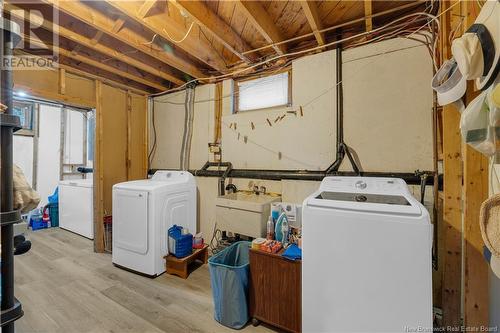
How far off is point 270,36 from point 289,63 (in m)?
0.46

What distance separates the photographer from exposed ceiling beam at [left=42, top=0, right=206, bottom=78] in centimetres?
169

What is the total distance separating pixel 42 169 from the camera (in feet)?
15.1

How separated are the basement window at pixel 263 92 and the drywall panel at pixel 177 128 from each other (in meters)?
0.39

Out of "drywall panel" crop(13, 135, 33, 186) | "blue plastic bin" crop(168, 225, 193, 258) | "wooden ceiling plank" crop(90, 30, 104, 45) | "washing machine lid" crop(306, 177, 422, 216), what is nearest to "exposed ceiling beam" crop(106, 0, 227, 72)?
"wooden ceiling plank" crop(90, 30, 104, 45)

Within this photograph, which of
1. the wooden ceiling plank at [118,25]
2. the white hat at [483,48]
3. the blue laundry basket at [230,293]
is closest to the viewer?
the white hat at [483,48]

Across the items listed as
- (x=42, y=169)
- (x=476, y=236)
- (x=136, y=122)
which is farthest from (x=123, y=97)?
(x=476, y=236)

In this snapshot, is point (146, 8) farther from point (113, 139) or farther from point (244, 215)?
point (113, 139)

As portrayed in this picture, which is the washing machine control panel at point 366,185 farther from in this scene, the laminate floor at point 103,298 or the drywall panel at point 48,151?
the drywall panel at point 48,151

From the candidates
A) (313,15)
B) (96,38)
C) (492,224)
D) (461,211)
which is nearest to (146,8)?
(96,38)

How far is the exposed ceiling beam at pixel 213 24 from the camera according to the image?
1698mm

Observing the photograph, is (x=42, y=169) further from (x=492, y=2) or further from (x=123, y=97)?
(x=492, y=2)

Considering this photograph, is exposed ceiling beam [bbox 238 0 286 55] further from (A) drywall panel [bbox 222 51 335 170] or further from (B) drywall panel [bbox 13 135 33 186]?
(B) drywall panel [bbox 13 135 33 186]

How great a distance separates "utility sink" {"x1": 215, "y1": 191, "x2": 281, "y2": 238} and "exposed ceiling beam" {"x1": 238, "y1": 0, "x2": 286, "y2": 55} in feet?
5.05

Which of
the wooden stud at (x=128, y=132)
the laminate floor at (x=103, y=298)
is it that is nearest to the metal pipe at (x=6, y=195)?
the laminate floor at (x=103, y=298)
